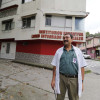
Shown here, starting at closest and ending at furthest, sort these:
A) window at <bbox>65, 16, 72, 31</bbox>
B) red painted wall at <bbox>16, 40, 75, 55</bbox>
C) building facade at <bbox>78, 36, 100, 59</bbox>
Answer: red painted wall at <bbox>16, 40, 75, 55</bbox> → window at <bbox>65, 16, 72, 31</bbox> → building facade at <bbox>78, 36, 100, 59</bbox>

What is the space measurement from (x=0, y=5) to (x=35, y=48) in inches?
415

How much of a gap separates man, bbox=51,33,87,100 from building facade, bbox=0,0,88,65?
8.46 meters

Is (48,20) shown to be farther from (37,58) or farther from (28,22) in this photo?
(37,58)

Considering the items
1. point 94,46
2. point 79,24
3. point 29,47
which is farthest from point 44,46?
point 94,46

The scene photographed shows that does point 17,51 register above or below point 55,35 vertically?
below

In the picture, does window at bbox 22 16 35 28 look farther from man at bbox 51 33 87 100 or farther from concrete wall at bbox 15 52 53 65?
man at bbox 51 33 87 100

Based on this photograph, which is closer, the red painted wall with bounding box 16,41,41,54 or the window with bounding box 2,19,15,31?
the red painted wall with bounding box 16,41,41,54

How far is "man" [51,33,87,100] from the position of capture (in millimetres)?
2227

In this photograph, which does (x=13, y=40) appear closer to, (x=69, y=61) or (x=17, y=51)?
(x=17, y=51)

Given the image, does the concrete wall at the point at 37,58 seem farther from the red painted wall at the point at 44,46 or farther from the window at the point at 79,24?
the window at the point at 79,24

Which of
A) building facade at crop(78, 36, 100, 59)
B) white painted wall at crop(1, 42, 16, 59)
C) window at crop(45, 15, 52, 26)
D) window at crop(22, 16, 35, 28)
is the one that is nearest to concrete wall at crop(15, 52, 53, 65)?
white painted wall at crop(1, 42, 16, 59)

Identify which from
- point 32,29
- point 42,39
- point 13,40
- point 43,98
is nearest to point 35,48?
point 42,39

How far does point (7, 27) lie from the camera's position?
Answer: 14836 mm

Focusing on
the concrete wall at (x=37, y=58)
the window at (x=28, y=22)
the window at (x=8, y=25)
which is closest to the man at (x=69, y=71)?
the concrete wall at (x=37, y=58)
